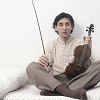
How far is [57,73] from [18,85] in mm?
366

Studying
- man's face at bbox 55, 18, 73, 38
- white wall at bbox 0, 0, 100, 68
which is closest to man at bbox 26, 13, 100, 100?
man's face at bbox 55, 18, 73, 38

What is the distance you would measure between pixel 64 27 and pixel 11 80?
2.16ft

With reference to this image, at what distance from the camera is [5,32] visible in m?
2.62

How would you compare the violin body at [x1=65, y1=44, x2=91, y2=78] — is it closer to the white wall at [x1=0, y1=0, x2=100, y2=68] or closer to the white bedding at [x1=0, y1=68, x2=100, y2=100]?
the white bedding at [x1=0, y1=68, x2=100, y2=100]

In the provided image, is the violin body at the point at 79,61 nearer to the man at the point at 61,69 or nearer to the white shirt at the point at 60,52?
the man at the point at 61,69

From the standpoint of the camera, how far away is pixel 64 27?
2.35 m

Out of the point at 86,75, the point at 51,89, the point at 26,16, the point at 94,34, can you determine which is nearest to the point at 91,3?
the point at 94,34

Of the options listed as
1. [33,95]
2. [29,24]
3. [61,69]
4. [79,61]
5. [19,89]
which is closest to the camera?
[33,95]

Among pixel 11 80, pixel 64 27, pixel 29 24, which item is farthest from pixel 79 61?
pixel 29 24

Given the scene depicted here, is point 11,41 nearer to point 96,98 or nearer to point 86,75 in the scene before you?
point 86,75

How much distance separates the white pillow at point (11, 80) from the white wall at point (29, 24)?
33 centimetres

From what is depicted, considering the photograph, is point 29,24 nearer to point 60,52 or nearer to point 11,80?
point 60,52

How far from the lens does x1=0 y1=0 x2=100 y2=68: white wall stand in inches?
98.3

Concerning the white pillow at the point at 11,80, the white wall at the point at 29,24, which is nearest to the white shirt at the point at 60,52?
the white wall at the point at 29,24
